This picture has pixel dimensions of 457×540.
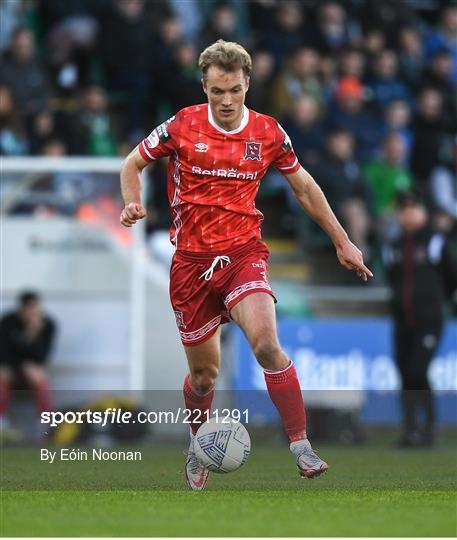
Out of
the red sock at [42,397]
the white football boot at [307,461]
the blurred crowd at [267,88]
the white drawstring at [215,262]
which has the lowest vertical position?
the red sock at [42,397]

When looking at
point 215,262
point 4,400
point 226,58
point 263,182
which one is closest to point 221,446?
point 215,262

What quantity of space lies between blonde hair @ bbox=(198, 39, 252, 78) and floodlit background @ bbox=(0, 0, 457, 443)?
6507 mm

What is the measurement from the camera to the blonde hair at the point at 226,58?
859 cm

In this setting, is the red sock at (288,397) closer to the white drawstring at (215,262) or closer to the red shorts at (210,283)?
the red shorts at (210,283)

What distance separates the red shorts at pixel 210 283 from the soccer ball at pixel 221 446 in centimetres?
60

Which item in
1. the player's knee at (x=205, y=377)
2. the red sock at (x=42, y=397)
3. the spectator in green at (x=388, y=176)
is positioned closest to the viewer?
the player's knee at (x=205, y=377)

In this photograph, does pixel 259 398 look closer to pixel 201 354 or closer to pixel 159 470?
pixel 159 470

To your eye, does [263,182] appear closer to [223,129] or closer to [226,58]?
[223,129]

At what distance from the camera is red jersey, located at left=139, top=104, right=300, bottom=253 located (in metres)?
8.87

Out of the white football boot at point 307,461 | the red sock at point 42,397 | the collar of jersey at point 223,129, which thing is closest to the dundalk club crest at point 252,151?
the collar of jersey at point 223,129

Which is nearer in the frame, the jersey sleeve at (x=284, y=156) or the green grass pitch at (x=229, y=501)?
the green grass pitch at (x=229, y=501)

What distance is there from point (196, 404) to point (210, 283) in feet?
2.69

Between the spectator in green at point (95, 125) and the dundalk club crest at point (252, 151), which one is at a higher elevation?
the dundalk club crest at point (252, 151)

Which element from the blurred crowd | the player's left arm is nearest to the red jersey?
the player's left arm
